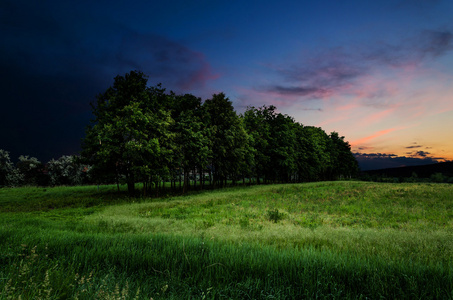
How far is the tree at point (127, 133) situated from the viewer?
75.7ft

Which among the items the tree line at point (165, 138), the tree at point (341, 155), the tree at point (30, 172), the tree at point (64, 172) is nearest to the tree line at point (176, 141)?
the tree line at point (165, 138)

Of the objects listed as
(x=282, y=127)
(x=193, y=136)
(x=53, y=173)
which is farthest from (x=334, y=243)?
(x=53, y=173)

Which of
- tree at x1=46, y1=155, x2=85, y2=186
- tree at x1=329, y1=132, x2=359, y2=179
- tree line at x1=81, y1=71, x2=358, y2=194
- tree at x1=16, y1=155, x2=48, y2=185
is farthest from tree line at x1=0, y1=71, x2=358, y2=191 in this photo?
tree at x1=329, y1=132, x2=359, y2=179

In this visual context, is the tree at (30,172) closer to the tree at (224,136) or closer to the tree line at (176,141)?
the tree line at (176,141)

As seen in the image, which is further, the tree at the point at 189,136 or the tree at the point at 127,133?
the tree at the point at 189,136

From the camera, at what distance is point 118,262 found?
414 centimetres

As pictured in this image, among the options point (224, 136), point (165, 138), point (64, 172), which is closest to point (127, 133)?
point (165, 138)

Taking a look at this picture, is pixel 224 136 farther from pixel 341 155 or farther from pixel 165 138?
pixel 341 155

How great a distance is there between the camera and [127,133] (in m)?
23.9

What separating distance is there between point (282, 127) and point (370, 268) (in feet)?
169

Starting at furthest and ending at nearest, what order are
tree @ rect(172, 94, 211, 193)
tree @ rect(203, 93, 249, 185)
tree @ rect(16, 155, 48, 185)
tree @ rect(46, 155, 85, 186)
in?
1. tree @ rect(46, 155, 85, 186)
2. tree @ rect(16, 155, 48, 185)
3. tree @ rect(203, 93, 249, 185)
4. tree @ rect(172, 94, 211, 193)

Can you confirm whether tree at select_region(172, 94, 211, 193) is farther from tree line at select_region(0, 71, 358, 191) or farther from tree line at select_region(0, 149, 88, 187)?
tree line at select_region(0, 149, 88, 187)

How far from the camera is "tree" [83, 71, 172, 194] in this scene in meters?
23.1

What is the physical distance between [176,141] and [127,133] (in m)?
7.39
